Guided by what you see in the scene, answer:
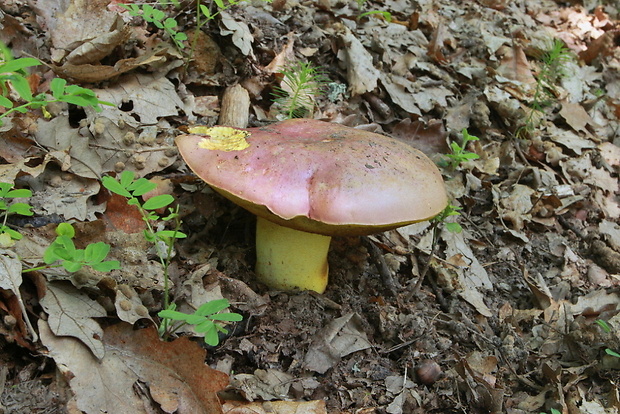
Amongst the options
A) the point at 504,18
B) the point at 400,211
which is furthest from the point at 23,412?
the point at 504,18

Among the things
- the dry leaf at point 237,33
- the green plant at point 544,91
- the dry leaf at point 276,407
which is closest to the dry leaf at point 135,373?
the dry leaf at point 276,407

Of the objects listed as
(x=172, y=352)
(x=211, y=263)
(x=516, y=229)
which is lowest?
(x=516, y=229)

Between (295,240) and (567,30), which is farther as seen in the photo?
(567,30)

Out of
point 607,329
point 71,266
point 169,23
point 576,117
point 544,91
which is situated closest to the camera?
point 71,266

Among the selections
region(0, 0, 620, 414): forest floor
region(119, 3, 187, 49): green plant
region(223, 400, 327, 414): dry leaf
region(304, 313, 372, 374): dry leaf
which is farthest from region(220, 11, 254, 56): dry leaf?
region(223, 400, 327, 414): dry leaf

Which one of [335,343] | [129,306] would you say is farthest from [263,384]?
[129,306]

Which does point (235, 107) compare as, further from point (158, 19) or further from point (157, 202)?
point (157, 202)

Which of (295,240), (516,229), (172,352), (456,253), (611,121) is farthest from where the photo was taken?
(611,121)

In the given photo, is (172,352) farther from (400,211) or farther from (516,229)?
(516,229)
